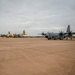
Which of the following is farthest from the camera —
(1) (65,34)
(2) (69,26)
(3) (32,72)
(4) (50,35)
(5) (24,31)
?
(5) (24,31)

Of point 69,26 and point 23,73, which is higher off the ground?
point 69,26

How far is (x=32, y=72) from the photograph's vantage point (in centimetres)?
536

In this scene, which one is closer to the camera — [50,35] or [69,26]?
[50,35]

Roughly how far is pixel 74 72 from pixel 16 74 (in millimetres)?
2626

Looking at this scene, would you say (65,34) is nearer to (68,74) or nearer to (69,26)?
(69,26)

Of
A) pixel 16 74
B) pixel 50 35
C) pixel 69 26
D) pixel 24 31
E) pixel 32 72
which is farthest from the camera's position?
pixel 24 31

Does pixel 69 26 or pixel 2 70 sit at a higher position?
pixel 69 26

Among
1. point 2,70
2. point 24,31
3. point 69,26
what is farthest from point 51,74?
point 24,31

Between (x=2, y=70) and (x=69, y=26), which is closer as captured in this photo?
(x=2, y=70)

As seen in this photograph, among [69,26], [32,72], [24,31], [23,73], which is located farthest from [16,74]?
[24,31]

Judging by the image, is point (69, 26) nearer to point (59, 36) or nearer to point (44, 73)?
point (59, 36)

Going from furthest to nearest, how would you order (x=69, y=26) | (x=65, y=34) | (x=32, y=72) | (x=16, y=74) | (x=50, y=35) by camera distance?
(x=69, y=26) → (x=65, y=34) → (x=50, y=35) → (x=32, y=72) → (x=16, y=74)

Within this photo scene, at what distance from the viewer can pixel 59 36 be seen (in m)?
50.6

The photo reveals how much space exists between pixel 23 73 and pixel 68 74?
1.96 meters
